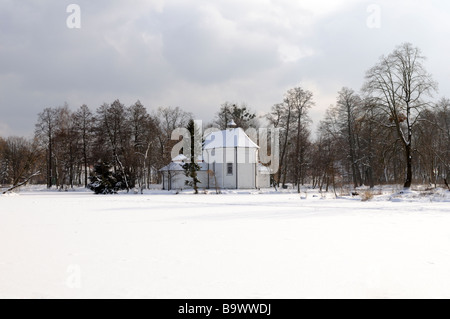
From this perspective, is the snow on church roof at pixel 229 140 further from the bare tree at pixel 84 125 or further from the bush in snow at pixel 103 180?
the bare tree at pixel 84 125

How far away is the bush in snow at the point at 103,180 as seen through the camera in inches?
1447

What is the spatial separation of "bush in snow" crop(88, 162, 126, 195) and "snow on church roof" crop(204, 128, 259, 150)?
39.4ft

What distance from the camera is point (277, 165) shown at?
160ft

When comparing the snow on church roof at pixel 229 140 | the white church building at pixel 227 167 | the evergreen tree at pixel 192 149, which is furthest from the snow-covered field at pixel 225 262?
the snow on church roof at pixel 229 140

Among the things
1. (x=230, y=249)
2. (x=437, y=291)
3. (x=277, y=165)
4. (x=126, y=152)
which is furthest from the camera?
(x=277, y=165)

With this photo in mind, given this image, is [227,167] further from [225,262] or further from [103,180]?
[225,262]

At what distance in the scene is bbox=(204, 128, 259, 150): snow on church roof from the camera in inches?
1667

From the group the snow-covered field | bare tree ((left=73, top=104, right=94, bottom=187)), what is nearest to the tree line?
bare tree ((left=73, top=104, right=94, bottom=187))

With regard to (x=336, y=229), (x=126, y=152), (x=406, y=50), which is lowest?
(x=336, y=229)

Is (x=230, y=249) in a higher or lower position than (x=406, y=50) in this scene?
lower
